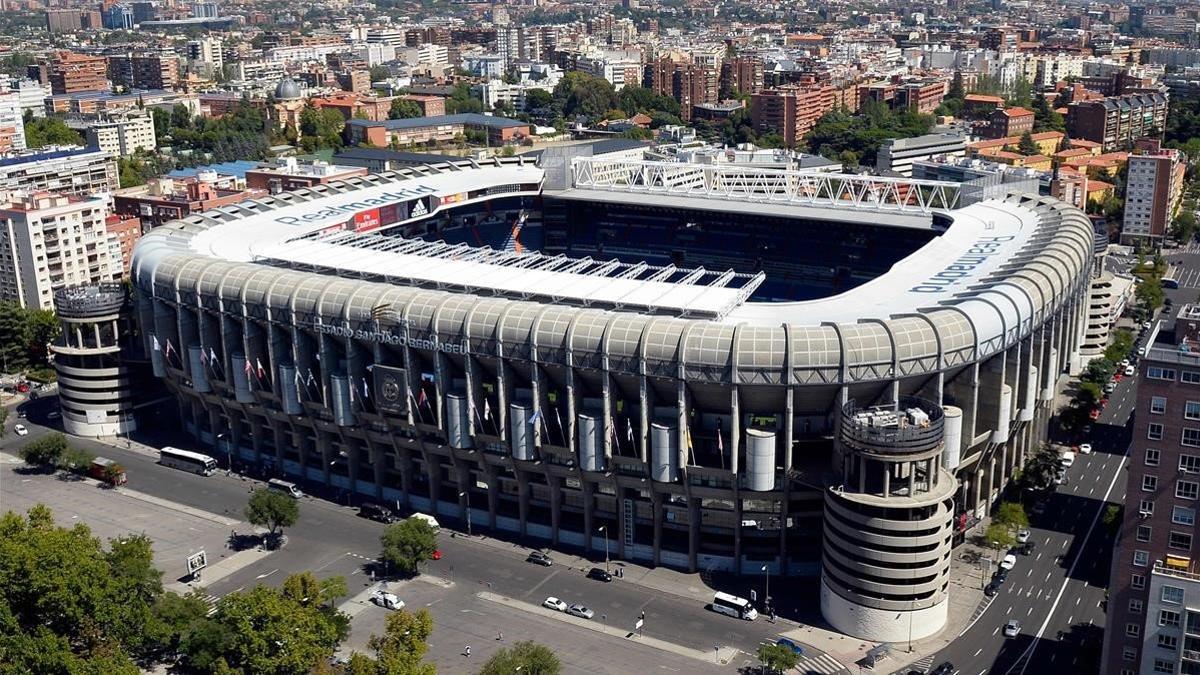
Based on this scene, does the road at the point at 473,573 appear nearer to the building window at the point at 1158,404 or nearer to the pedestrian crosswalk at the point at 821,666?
the pedestrian crosswalk at the point at 821,666

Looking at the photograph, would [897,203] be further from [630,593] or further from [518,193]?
[630,593]

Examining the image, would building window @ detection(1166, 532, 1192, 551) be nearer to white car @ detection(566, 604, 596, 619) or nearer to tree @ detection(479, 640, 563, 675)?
tree @ detection(479, 640, 563, 675)

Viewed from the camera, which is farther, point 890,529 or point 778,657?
point 890,529

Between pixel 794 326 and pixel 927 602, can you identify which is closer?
pixel 927 602

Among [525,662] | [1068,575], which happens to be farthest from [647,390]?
[1068,575]

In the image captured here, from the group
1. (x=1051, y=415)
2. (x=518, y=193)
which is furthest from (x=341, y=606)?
(x=518, y=193)

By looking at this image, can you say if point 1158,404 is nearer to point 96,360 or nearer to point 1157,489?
point 1157,489

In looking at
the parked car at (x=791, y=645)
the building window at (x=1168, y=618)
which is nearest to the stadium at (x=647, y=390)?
the parked car at (x=791, y=645)

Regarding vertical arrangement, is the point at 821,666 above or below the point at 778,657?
below

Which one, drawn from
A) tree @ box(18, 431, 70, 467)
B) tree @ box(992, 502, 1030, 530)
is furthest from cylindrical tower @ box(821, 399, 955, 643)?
tree @ box(18, 431, 70, 467)
